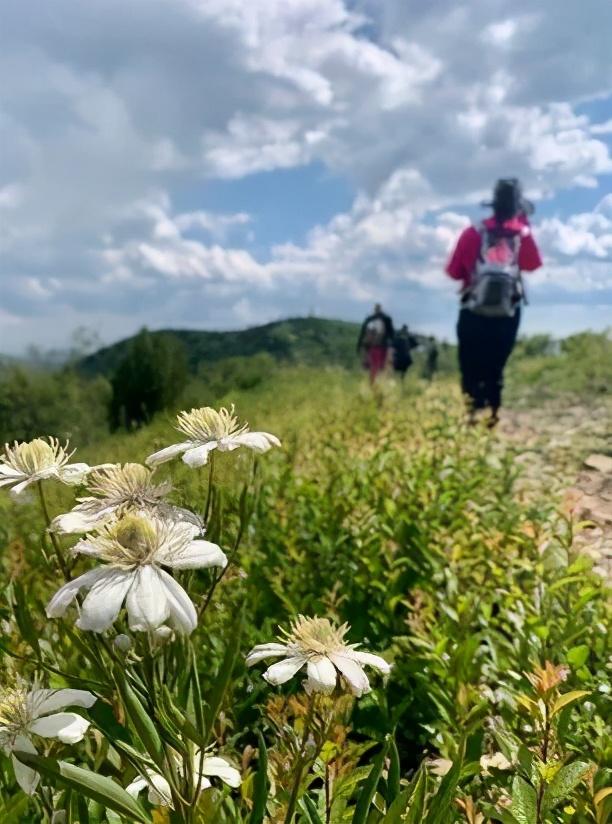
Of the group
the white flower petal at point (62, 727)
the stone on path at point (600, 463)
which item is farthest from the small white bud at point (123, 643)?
the stone on path at point (600, 463)

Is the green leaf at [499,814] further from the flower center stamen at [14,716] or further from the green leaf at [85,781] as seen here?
the flower center stamen at [14,716]

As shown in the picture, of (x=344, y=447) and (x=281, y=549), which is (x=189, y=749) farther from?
(x=344, y=447)

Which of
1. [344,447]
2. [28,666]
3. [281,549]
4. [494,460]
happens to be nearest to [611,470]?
[494,460]

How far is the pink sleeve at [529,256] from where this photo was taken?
688 cm

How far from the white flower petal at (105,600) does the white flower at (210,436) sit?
24cm

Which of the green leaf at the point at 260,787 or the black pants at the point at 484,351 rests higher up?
the black pants at the point at 484,351

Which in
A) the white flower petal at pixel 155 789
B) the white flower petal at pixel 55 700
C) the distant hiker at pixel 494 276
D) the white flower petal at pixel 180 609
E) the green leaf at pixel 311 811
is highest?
the distant hiker at pixel 494 276

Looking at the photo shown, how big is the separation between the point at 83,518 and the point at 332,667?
0.35 meters

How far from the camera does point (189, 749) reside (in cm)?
104

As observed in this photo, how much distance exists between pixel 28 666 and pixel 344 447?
9.40ft

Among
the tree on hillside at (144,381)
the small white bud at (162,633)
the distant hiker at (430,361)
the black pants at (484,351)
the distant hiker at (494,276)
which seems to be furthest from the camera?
the tree on hillside at (144,381)

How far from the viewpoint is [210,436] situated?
47.3 inches

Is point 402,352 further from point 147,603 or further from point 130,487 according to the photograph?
point 147,603

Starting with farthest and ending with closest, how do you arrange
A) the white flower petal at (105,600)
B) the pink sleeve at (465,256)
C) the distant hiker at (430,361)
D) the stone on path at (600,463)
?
the distant hiker at (430,361)
the pink sleeve at (465,256)
the stone on path at (600,463)
the white flower petal at (105,600)
